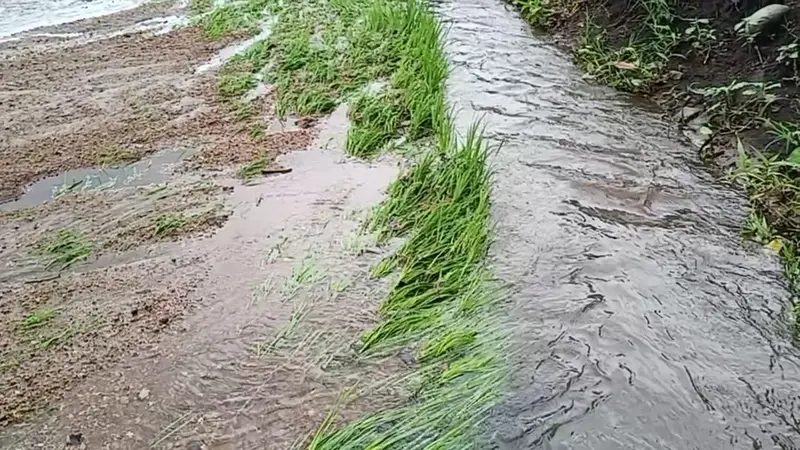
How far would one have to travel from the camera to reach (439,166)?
405 cm

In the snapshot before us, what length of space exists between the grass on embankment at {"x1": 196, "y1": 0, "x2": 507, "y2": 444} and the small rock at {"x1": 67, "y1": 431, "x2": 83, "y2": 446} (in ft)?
2.79

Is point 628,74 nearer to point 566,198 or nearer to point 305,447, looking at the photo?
point 566,198

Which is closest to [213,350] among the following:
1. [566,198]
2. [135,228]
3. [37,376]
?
[37,376]

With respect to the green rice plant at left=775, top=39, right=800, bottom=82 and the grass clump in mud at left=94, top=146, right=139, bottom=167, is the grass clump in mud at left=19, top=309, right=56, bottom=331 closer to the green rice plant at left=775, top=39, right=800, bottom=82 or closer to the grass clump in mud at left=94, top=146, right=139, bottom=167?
the grass clump in mud at left=94, top=146, right=139, bottom=167

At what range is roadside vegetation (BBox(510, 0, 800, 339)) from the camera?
3650mm

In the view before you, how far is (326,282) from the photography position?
11.0 feet

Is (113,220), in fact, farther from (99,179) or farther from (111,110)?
(111,110)

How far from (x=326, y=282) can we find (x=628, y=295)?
4.52 ft

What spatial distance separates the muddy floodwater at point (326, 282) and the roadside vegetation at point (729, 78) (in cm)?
14

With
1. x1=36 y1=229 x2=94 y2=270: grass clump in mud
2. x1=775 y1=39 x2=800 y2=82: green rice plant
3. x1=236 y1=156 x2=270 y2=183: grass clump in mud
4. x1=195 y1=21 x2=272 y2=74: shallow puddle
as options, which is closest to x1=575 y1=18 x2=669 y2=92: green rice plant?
x1=775 y1=39 x2=800 y2=82: green rice plant

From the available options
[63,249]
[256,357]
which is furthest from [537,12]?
[256,357]

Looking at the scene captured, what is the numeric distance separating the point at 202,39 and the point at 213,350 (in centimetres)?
Answer: 490

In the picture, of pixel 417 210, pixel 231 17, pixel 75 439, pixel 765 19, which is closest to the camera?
pixel 75 439

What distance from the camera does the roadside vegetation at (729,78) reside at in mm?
3650
